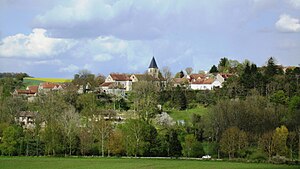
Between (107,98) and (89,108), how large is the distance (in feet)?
53.8

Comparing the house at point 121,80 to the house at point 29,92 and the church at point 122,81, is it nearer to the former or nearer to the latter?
the church at point 122,81

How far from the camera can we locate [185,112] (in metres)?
90.4

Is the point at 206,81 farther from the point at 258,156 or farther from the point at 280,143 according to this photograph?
the point at 258,156

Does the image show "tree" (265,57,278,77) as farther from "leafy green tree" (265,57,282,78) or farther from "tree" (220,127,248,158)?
"tree" (220,127,248,158)

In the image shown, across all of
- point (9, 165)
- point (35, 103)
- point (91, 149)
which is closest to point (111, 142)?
point (91, 149)

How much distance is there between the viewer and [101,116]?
8006 cm

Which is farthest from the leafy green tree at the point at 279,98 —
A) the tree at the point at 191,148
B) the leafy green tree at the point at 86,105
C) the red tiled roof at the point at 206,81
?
the red tiled roof at the point at 206,81

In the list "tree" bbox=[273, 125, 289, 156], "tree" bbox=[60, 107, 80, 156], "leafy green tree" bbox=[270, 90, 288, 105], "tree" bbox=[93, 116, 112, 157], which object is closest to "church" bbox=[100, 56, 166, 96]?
"leafy green tree" bbox=[270, 90, 288, 105]

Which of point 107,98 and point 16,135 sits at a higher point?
point 107,98

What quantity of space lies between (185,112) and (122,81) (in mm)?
38288

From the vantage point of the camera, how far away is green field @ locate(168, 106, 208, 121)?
283 feet

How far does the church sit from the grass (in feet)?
55.9

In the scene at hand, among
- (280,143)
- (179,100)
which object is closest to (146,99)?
(179,100)

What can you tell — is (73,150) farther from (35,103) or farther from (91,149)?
(35,103)
